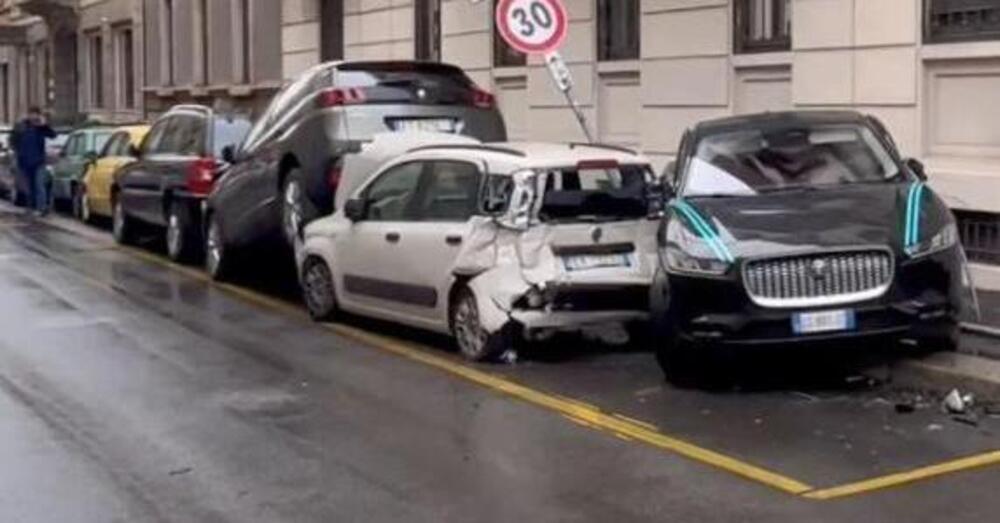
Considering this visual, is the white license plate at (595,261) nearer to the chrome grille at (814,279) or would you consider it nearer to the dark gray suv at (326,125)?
the chrome grille at (814,279)

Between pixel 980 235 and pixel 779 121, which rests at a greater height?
pixel 779 121

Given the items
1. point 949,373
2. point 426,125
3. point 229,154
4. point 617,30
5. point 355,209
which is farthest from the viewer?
point 617,30

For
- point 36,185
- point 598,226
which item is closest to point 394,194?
point 598,226

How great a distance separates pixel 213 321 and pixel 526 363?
356 centimetres

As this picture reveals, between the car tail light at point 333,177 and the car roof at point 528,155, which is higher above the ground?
the car roof at point 528,155

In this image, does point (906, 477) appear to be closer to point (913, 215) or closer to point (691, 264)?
point (691, 264)

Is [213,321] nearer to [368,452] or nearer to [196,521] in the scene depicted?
[368,452]

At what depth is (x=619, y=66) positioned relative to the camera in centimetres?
1823

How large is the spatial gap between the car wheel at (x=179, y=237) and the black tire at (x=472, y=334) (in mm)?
7439

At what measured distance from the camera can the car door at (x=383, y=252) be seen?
11570 millimetres

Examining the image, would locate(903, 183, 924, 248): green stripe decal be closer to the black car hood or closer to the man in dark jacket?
the black car hood

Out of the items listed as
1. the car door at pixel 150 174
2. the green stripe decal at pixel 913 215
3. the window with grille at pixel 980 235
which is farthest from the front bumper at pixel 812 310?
the car door at pixel 150 174

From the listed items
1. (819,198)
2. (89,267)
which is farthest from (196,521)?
(89,267)

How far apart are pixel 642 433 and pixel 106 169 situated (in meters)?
15.4
